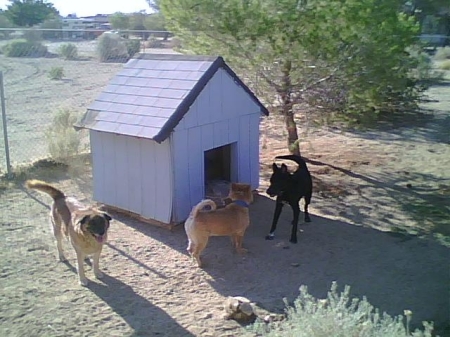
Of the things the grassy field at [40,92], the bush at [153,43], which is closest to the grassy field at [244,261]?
the grassy field at [40,92]

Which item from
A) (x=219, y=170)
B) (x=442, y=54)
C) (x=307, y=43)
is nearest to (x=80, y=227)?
(x=219, y=170)

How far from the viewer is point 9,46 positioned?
17.1m

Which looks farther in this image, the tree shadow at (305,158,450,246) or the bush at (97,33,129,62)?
the bush at (97,33,129,62)

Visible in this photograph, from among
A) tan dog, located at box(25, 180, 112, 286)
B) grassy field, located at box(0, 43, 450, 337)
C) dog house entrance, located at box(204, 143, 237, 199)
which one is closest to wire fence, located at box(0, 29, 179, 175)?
grassy field, located at box(0, 43, 450, 337)

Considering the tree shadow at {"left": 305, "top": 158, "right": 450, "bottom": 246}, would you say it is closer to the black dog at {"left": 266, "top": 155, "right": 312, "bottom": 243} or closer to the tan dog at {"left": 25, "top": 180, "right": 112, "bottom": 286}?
the black dog at {"left": 266, "top": 155, "right": 312, "bottom": 243}

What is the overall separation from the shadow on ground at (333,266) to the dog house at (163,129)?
1.64 feet

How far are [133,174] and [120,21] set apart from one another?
23342 millimetres

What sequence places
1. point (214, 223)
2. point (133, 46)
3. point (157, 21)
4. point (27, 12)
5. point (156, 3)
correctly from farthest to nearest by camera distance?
point (27, 12)
point (157, 21)
point (133, 46)
point (156, 3)
point (214, 223)

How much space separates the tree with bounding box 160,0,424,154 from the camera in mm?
7613

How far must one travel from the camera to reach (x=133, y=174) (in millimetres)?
7320

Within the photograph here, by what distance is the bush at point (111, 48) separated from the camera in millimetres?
15516

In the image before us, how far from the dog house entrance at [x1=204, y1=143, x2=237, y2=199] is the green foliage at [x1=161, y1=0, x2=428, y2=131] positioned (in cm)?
127

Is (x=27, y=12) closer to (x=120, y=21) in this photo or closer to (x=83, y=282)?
(x=120, y=21)

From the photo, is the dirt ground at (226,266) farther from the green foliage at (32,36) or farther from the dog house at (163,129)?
the green foliage at (32,36)
